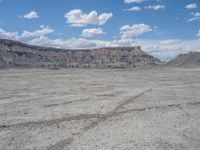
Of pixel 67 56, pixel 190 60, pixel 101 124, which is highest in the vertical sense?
pixel 67 56

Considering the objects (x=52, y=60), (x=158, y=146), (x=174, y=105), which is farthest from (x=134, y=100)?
(x=52, y=60)

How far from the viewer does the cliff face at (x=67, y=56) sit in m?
87.7

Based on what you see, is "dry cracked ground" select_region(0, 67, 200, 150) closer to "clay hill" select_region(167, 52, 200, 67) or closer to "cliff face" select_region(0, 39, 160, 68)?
"clay hill" select_region(167, 52, 200, 67)

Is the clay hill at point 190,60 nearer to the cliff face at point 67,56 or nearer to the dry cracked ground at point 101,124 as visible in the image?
the cliff face at point 67,56

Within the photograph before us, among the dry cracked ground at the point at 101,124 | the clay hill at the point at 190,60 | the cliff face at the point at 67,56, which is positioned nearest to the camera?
the dry cracked ground at the point at 101,124

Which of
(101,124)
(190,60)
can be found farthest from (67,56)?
(101,124)

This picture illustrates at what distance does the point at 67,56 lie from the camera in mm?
108812

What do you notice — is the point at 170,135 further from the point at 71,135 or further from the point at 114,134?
the point at 71,135

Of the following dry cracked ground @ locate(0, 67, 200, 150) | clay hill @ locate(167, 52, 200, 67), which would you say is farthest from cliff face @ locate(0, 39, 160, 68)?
dry cracked ground @ locate(0, 67, 200, 150)

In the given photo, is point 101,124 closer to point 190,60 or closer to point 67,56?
point 190,60

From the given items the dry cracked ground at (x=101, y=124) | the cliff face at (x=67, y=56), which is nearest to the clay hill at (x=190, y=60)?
the cliff face at (x=67, y=56)

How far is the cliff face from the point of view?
87688 millimetres

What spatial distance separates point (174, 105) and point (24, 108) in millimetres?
7122

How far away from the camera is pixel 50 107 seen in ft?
51.6
